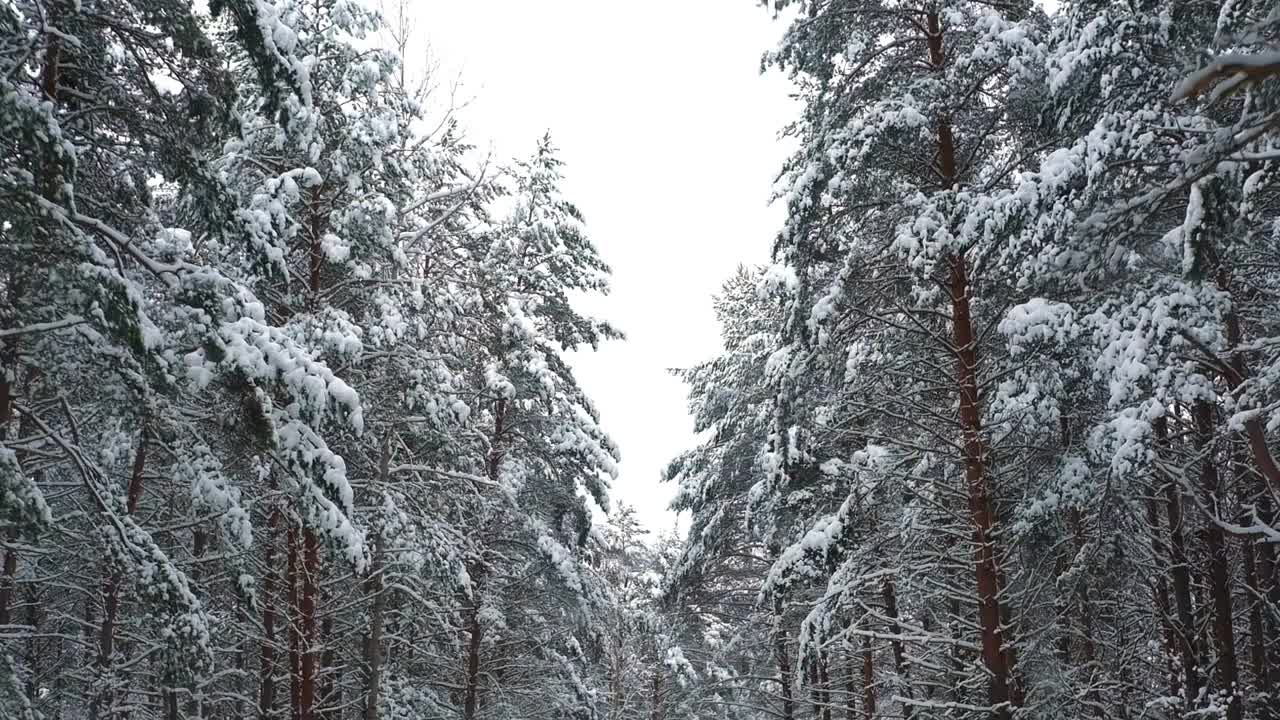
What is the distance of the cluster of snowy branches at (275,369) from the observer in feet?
21.0

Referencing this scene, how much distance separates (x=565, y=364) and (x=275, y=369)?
924 centimetres

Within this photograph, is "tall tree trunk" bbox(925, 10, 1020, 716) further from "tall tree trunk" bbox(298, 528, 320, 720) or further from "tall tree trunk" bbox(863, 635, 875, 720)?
"tall tree trunk" bbox(298, 528, 320, 720)

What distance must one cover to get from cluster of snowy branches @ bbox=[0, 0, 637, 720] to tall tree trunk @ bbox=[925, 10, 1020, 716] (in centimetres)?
566

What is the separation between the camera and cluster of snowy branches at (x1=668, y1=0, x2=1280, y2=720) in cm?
675

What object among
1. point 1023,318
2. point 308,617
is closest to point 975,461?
point 1023,318

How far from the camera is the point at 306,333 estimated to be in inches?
356

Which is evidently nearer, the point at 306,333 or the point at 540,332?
the point at 306,333

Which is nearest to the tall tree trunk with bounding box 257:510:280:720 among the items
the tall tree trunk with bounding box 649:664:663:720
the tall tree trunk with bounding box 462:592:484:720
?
the tall tree trunk with bounding box 462:592:484:720

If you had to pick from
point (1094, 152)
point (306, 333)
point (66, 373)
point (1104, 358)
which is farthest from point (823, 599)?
point (66, 373)

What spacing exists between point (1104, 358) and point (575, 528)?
1141cm

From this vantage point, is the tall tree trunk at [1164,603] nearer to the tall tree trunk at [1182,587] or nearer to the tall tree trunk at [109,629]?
the tall tree trunk at [1182,587]

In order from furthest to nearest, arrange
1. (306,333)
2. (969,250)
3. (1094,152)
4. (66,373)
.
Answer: (306,333) → (969,250) → (66,373) → (1094,152)

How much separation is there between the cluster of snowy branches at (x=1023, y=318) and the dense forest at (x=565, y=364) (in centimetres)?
5

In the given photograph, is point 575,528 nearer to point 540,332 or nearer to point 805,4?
point 540,332
